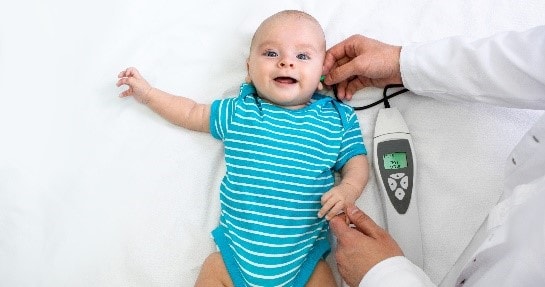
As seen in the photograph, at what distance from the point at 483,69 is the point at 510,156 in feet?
0.64

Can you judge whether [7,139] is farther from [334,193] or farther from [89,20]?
[334,193]

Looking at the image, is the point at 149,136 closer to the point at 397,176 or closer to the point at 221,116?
the point at 221,116

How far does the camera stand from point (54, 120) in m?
1.24

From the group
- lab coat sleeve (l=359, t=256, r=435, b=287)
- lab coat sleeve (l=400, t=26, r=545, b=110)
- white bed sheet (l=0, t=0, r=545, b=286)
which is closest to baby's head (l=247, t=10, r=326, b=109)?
white bed sheet (l=0, t=0, r=545, b=286)

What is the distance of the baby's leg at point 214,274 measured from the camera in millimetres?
1113

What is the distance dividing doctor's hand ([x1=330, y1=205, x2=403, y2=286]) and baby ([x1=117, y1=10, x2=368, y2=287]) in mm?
72

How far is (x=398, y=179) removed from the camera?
118cm

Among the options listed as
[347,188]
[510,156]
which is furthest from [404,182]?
[510,156]

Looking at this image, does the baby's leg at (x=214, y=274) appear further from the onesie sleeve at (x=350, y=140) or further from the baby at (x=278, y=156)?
the onesie sleeve at (x=350, y=140)

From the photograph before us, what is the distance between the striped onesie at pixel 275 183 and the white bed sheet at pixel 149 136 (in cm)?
8

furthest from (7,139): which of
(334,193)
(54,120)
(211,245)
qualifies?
(334,193)

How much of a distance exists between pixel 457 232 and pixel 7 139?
1067 millimetres

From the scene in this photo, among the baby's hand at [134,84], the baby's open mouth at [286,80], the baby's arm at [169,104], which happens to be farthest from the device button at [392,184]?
the baby's hand at [134,84]

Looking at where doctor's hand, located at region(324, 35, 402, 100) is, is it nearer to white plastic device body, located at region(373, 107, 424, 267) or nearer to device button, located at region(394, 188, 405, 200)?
white plastic device body, located at region(373, 107, 424, 267)
